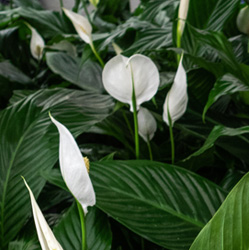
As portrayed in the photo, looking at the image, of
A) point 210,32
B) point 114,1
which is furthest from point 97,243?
point 114,1

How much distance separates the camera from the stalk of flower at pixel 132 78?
366 mm

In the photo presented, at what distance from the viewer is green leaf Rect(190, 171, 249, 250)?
0.74ft

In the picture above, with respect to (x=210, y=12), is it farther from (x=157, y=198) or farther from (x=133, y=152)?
(x=157, y=198)

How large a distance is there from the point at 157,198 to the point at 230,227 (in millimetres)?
164

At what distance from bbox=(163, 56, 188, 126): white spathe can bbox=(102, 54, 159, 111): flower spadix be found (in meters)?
0.03

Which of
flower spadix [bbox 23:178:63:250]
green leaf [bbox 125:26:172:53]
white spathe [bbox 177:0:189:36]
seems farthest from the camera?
green leaf [bbox 125:26:172:53]

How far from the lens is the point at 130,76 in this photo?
373mm

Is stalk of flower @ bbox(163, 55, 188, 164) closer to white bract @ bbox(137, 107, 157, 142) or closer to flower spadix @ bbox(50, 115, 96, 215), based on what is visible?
white bract @ bbox(137, 107, 157, 142)

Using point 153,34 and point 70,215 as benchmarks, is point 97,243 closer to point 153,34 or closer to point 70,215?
point 70,215

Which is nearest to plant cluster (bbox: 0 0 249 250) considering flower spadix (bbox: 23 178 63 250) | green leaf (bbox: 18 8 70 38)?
flower spadix (bbox: 23 178 63 250)

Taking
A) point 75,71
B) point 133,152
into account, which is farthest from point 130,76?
point 75,71

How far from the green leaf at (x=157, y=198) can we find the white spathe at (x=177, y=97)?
0.06 m

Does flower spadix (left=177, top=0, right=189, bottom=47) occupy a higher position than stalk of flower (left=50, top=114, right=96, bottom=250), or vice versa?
flower spadix (left=177, top=0, right=189, bottom=47)

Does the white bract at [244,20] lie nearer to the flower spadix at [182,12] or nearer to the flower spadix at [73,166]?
the flower spadix at [182,12]
